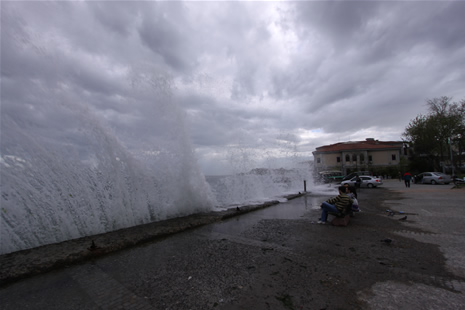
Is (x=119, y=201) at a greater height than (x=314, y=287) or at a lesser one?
greater

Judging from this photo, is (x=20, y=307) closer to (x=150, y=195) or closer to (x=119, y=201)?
(x=119, y=201)

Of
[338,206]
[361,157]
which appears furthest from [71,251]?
[361,157]

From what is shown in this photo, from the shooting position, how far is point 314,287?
10.4ft

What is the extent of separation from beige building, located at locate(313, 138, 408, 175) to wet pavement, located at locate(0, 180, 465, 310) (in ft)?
190

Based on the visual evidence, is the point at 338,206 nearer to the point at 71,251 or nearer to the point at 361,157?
the point at 71,251

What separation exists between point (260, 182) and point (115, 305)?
14016 mm

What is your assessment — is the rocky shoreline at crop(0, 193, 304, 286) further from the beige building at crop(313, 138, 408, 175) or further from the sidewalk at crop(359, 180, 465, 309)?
the beige building at crop(313, 138, 408, 175)

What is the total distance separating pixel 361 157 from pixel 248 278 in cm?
6936

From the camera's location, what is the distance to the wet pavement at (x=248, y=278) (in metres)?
2.87

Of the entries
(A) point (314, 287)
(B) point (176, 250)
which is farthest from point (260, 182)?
(A) point (314, 287)

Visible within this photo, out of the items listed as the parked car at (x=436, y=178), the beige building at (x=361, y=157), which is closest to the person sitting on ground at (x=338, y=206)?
the parked car at (x=436, y=178)

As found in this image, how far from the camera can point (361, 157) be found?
63719 millimetres

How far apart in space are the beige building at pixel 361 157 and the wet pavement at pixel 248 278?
190 feet

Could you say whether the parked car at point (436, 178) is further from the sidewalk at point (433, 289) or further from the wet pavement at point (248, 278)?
the wet pavement at point (248, 278)
